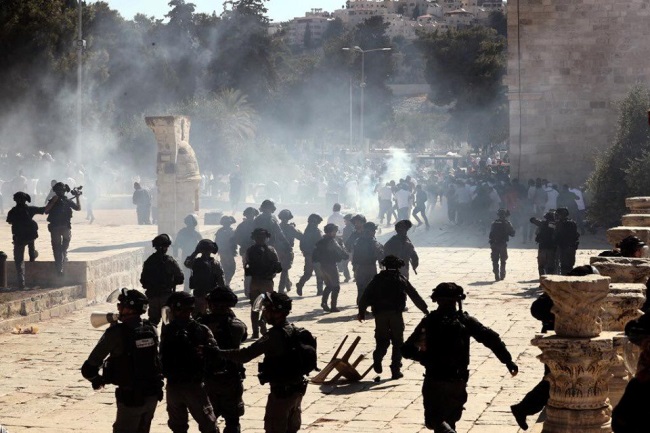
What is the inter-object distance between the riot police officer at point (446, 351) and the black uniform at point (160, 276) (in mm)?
4723

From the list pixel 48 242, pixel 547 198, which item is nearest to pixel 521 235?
pixel 547 198

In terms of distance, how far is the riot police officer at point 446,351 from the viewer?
27.0 ft

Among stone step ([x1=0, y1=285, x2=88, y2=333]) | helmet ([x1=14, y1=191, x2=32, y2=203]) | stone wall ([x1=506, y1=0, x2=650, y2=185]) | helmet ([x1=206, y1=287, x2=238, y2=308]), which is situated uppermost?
stone wall ([x1=506, y1=0, x2=650, y2=185])

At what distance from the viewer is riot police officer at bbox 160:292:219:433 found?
8172 mm

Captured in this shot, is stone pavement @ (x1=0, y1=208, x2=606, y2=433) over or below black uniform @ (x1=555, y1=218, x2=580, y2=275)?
below

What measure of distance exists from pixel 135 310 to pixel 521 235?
73.3 ft

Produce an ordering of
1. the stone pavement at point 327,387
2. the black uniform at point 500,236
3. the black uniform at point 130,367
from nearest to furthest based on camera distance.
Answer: the black uniform at point 130,367
the stone pavement at point 327,387
the black uniform at point 500,236

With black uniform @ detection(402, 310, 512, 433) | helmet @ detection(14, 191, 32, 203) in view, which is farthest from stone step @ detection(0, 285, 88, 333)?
black uniform @ detection(402, 310, 512, 433)

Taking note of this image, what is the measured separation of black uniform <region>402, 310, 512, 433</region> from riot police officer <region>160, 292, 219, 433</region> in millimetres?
1382

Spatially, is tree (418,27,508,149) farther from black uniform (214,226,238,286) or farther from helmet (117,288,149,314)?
helmet (117,288,149,314)

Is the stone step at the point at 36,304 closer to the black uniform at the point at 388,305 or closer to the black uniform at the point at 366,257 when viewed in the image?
the black uniform at the point at 366,257

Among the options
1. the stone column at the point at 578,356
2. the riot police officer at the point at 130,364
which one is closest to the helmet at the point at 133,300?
the riot police officer at the point at 130,364

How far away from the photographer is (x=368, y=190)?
41625 mm

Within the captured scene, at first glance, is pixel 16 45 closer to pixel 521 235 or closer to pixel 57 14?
pixel 57 14
